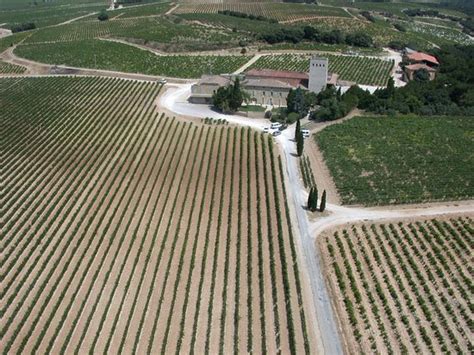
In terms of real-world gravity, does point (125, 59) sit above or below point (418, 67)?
below

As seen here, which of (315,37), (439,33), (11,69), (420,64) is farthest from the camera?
(439,33)

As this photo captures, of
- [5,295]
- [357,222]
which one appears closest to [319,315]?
[357,222]

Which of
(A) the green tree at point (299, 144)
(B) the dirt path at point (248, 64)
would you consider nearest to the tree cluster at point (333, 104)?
(A) the green tree at point (299, 144)

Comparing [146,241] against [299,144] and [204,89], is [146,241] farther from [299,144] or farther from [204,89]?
[204,89]

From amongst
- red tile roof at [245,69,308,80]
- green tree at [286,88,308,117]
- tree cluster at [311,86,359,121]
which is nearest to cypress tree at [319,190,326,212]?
tree cluster at [311,86,359,121]

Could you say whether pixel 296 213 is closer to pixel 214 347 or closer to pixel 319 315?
pixel 319 315

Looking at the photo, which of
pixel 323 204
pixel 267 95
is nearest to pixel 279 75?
pixel 267 95
